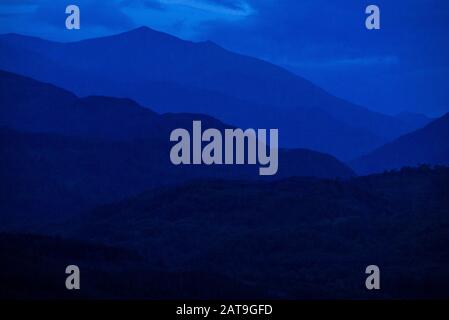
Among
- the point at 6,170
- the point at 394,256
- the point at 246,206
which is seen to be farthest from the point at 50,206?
the point at 394,256

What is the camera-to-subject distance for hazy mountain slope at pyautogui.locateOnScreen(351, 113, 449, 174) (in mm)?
15656

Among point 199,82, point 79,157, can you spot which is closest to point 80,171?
point 79,157

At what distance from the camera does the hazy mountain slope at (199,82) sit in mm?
14164

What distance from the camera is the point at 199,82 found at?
1562 centimetres

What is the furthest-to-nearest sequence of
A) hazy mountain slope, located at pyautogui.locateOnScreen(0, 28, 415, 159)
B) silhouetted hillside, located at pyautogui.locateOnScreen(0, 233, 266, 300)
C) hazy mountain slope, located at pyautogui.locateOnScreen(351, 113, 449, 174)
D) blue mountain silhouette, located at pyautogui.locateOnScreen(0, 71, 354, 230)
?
1. hazy mountain slope, located at pyautogui.locateOnScreen(351, 113, 449, 174)
2. blue mountain silhouette, located at pyautogui.locateOnScreen(0, 71, 354, 230)
3. hazy mountain slope, located at pyautogui.locateOnScreen(0, 28, 415, 159)
4. silhouetted hillside, located at pyautogui.locateOnScreen(0, 233, 266, 300)

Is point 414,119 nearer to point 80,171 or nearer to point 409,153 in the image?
point 409,153

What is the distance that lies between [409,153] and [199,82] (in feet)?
17.5

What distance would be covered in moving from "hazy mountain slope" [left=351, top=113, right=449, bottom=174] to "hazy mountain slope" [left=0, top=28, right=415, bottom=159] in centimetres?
39

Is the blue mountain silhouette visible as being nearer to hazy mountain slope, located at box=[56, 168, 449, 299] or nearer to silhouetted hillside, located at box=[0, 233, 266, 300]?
hazy mountain slope, located at box=[56, 168, 449, 299]

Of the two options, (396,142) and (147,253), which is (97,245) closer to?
(147,253)

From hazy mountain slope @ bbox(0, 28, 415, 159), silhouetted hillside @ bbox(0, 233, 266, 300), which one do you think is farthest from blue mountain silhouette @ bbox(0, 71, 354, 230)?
silhouetted hillside @ bbox(0, 233, 266, 300)

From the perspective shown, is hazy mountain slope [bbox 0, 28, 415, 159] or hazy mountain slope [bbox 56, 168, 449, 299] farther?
hazy mountain slope [bbox 0, 28, 415, 159]
